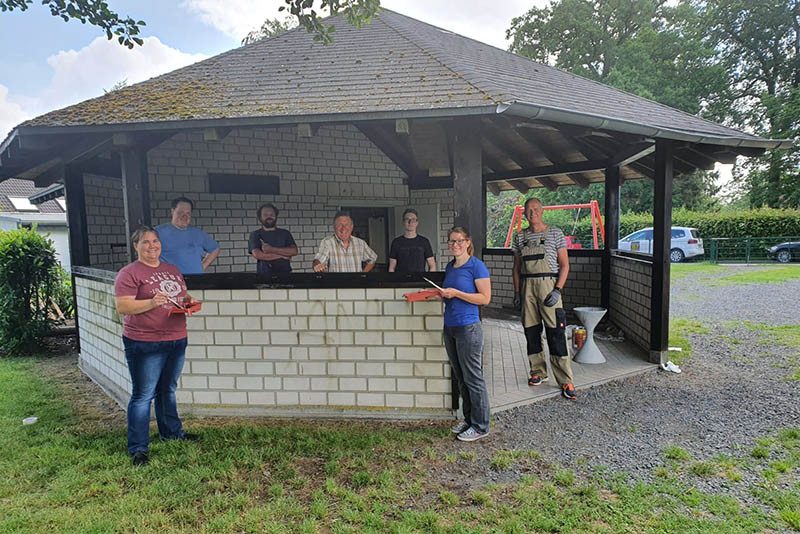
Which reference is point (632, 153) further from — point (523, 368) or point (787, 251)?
point (787, 251)

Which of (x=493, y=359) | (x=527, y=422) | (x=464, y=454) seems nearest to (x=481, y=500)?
(x=464, y=454)

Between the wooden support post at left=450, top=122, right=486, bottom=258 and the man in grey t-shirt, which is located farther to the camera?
the man in grey t-shirt

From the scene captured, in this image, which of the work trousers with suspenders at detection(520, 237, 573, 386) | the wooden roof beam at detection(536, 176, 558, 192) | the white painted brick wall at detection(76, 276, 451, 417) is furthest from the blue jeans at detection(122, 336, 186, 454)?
the wooden roof beam at detection(536, 176, 558, 192)

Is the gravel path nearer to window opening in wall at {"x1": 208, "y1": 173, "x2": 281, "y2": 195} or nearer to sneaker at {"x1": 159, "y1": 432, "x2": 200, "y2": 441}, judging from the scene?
sneaker at {"x1": 159, "y1": 432, "x2": 200, "y2": 441}

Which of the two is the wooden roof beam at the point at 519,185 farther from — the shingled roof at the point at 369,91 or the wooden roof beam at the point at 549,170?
the shingled roof at the point at 369,91

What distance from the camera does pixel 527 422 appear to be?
12.8 ft

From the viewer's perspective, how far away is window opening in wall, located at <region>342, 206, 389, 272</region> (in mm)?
7821

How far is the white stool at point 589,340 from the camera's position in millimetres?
5426

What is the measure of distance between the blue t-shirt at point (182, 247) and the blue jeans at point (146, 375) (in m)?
0.99

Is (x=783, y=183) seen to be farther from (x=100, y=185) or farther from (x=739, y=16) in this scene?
(x=100, y=185)

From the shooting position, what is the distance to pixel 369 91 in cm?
385

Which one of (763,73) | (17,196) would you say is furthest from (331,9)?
(763,73)

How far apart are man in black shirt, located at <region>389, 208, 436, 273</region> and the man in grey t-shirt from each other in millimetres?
924

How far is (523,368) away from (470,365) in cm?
209
